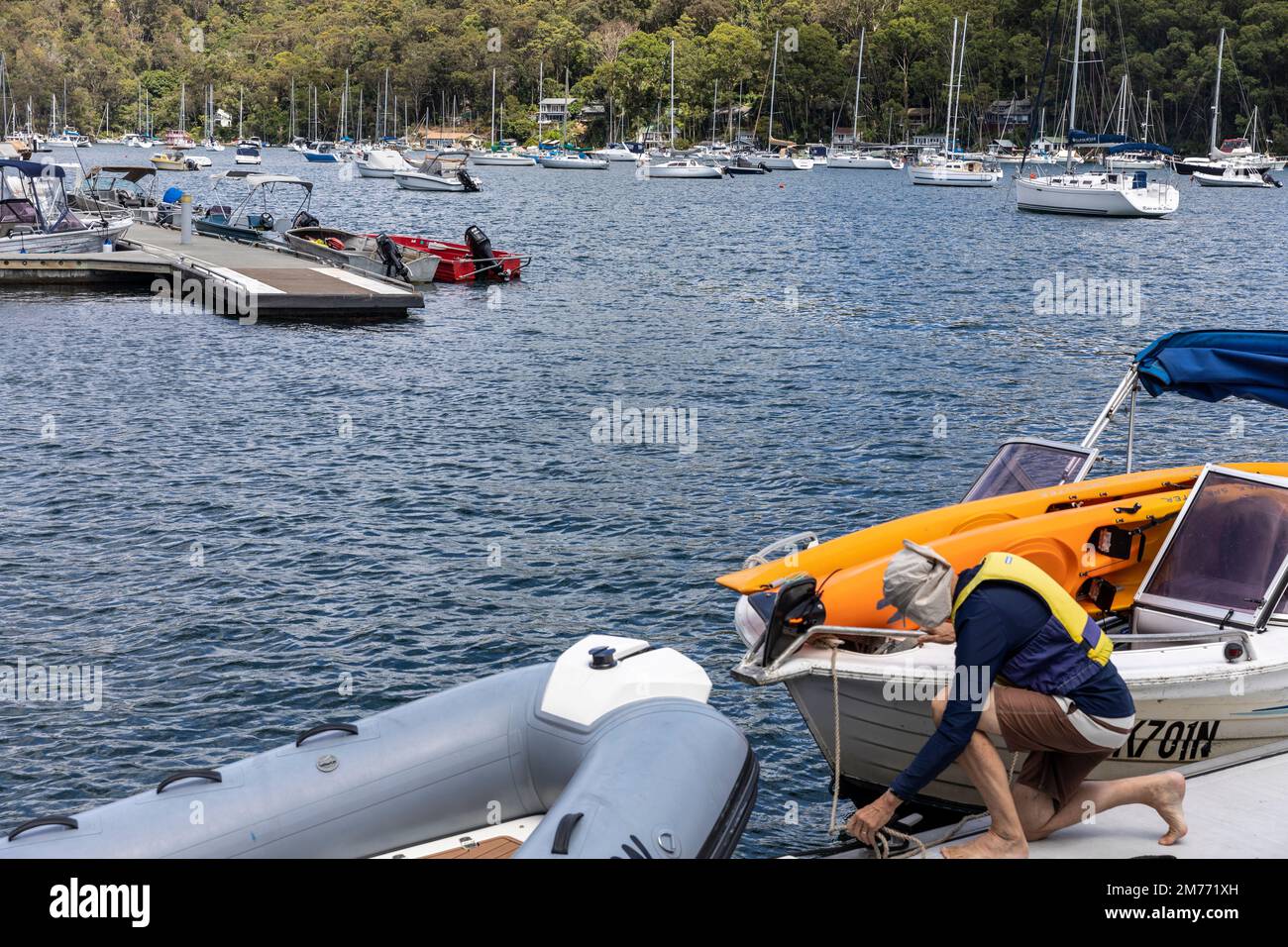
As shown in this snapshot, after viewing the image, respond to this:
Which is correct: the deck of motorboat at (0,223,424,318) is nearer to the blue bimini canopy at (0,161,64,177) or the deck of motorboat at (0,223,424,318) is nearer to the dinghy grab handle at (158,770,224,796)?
the blue bimini canopy at (0,161,64,177)

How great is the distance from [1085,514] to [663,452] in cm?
1137

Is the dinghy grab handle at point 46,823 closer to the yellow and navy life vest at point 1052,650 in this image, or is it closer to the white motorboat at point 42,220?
the yellow and navy life vest at point 1052,650

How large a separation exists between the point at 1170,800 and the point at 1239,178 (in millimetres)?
116988

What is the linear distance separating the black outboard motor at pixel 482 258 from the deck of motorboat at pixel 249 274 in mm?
4270

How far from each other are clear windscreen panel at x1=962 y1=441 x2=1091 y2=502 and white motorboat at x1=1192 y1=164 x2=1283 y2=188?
11167cm

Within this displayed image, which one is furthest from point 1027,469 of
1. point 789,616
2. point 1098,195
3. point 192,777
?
point 1098,195

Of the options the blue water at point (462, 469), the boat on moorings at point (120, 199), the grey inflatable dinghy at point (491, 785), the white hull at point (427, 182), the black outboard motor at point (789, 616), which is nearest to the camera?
the grey inflatable dinghy at point (491, 785)

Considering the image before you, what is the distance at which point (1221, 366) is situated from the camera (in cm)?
1198

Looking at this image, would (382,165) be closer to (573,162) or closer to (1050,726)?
(573,162)

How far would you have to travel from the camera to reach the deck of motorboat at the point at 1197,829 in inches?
304

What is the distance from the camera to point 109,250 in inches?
1528

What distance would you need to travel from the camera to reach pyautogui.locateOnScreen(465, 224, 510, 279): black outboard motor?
42.0m

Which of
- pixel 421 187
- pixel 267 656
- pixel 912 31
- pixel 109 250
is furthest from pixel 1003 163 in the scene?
pixel 267 656

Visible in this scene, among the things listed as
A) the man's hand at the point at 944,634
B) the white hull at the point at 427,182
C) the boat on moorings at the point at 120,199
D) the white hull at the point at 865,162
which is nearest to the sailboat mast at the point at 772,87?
the white hull at the point at 865,162
